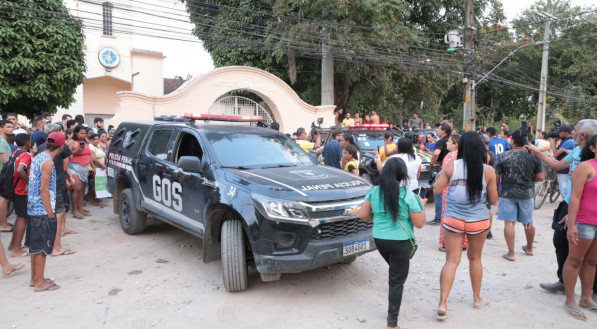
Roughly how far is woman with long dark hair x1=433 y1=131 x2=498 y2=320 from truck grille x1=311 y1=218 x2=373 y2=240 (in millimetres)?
916

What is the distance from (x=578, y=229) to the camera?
4.05m

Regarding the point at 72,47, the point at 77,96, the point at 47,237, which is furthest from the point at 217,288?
the point at 77,96

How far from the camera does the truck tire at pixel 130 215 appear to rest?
689 centimetres

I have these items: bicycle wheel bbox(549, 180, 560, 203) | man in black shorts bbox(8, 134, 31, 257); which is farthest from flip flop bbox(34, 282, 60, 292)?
bicycle wheel bbox(549, 180, 560, 203)

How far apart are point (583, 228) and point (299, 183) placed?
285cm

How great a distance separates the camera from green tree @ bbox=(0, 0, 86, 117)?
518 inches

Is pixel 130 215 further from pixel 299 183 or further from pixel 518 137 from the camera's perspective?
pixel 518 137

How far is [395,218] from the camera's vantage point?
3592 millimetres

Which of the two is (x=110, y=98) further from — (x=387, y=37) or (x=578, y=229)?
(x=578, y=229)

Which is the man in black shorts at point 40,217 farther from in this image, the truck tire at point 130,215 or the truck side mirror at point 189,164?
the truck tire at point 130,215

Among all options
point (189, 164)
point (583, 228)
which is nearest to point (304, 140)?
point (189, 164)

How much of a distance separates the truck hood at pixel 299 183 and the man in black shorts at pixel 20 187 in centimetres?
283

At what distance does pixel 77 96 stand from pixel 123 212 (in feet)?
72.6

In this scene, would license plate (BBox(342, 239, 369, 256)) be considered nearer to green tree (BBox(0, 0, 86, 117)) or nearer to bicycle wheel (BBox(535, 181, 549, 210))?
bicycle wheel (BBox(535, 181, 549, 210))
